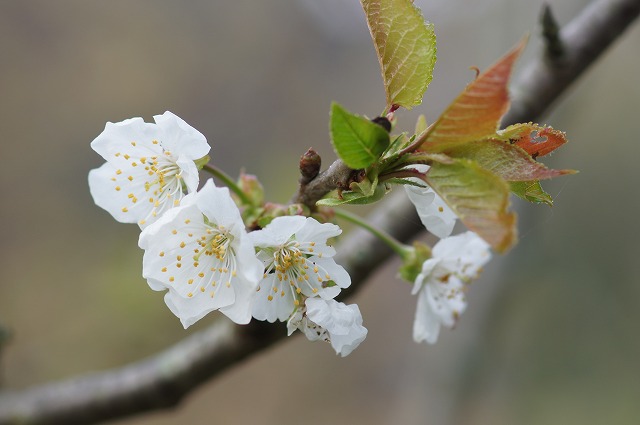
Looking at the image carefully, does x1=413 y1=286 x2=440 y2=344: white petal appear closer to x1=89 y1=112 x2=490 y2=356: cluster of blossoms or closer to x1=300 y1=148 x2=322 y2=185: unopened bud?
x1=89 y1=112 x2=490 y2=356: cluster of blossoms

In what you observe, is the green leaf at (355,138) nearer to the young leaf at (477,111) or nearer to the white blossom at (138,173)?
the young leaf at (477,111)

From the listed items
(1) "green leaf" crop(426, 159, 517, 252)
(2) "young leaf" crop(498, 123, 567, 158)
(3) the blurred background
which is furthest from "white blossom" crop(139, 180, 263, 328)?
(3) the blurred background

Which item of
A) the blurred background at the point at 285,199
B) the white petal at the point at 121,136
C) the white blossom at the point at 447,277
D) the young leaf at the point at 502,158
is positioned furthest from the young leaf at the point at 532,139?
the blurred background at the point at 285,199

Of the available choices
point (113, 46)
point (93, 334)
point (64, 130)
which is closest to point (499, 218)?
point (93, 334)

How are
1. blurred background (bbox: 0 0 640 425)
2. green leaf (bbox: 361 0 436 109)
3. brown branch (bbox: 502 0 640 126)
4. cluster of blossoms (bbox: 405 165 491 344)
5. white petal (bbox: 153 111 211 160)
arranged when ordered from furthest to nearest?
1. blurred background (bbox: 0 0 640 425)
2. brown branch (bbox: 502 0 640 126)
3. cluster of blossoms (bbox: 405 165 491 344)
4. white petal (bbox: 153 111 211 160)
5. green leaf (bbox: 361 0 436 109)

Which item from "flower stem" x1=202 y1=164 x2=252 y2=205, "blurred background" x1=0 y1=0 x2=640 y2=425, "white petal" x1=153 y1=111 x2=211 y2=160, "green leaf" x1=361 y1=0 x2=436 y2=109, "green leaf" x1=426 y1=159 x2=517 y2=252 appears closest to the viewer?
"green leaf" x1=426 y1=159 x2=517 y2=252

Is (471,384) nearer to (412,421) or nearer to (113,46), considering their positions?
(412,421)

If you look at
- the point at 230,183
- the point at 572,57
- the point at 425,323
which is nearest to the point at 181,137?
the point at 230,183
